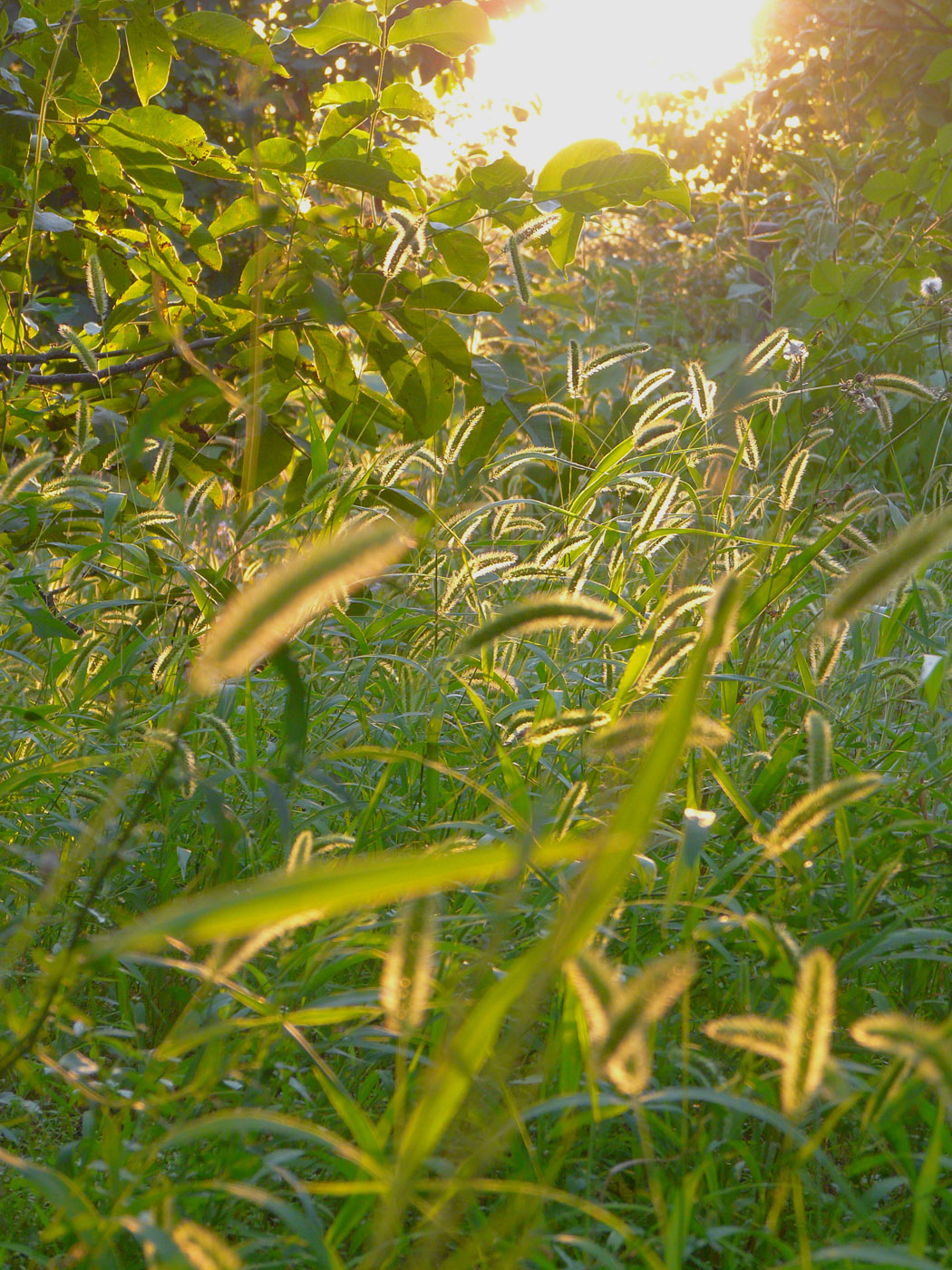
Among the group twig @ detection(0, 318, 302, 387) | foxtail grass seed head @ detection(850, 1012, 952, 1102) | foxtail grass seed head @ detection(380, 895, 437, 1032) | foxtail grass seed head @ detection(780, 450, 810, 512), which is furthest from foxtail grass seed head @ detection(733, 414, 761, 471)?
foxtail grass seed head @ detection(850, 1012, 952, 1102)

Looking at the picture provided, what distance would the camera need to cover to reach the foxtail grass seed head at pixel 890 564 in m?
0.85

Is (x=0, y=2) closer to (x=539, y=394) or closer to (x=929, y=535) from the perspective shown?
(x=539, y=394)

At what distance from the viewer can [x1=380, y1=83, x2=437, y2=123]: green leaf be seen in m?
1.94

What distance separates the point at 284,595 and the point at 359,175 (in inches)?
50.7

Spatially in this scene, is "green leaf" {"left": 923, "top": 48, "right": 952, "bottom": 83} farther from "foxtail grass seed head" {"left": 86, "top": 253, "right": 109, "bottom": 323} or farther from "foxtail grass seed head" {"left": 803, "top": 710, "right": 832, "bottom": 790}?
"foxtail grass seed head" {"left": 803, "top": 710, "right": 832, "bottom": 790}

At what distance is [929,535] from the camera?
847mm

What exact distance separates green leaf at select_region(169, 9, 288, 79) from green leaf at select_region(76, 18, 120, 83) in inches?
6.0

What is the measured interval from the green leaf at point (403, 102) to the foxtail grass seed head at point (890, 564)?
137 centimetres

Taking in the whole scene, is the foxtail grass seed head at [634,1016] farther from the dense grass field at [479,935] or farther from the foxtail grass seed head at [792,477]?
the foxtail grass seed head at [792,477]

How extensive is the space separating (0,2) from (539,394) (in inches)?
44.0

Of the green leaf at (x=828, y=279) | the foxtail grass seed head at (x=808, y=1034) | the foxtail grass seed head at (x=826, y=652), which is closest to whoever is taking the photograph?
the foxtail grass seed head at (x=808, y=1034)

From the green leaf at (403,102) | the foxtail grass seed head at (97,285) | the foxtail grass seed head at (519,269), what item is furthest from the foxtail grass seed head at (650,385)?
the foxtail grass seed head at (97,285)

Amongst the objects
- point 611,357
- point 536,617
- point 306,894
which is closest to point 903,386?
point 611,357

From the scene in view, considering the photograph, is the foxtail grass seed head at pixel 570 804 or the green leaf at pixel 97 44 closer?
the foxtail grass seed head at pixel 570 804
